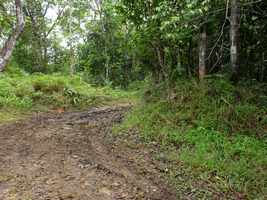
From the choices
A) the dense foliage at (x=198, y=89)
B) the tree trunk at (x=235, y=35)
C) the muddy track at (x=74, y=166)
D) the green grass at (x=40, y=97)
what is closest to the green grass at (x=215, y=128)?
the dense foliage at (x=198, y=89)

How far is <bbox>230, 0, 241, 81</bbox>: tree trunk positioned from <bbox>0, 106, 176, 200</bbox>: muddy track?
10.6ft

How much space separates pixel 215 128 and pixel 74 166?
9.50ft

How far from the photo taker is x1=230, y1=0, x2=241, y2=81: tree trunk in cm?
736

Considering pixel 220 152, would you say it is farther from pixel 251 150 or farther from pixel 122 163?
pixel 122 163

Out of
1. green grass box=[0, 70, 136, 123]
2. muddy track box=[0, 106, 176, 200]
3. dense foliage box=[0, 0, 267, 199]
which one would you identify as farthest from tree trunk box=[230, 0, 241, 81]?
green grass box=[0, 70, 136, 123]

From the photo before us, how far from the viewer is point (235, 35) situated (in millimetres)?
7562

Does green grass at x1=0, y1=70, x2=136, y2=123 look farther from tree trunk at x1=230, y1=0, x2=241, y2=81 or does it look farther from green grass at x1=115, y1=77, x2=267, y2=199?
tree trunk at x1=230, y1=0, x2=241, y2=81

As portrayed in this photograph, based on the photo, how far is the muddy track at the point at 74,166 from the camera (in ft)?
13.9

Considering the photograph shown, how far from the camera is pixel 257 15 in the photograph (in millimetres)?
8414

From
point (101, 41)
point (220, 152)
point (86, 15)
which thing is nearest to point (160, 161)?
point (220, 152)

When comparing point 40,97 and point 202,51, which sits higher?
point 202,51

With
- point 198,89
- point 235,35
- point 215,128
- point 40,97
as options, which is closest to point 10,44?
point 198,89

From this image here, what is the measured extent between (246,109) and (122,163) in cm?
296

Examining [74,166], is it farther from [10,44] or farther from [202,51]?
[202,51]
